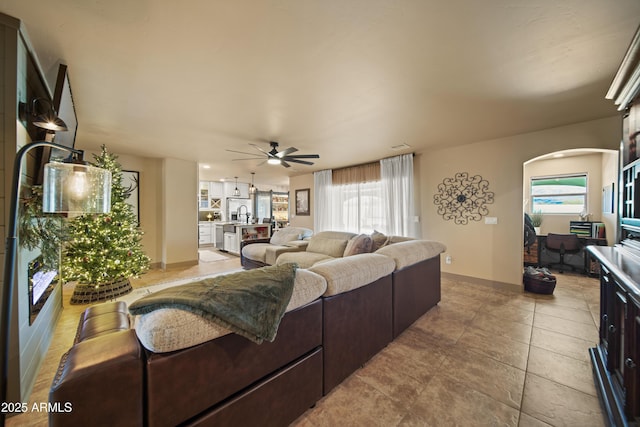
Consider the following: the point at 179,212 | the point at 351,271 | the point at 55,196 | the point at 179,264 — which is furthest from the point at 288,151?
the point at 179,264

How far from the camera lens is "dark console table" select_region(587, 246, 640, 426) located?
1150mm

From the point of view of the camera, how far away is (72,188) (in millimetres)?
1562

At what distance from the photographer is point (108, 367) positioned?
2.64 ft

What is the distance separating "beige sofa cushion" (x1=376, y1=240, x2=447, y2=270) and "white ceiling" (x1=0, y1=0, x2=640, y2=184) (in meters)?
1.57

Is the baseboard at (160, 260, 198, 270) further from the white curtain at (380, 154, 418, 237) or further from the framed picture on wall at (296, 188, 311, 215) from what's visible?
the white curtain at (380, 154, 418, 237)

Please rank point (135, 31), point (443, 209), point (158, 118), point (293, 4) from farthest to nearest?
point (443, 209)
point (158, 118)
point (135, 31)
point (293, 4)

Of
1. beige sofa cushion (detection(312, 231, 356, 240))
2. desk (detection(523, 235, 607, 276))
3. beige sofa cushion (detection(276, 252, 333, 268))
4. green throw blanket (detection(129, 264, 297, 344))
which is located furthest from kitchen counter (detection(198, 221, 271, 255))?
desk (detection(523, 235, 607, 276))

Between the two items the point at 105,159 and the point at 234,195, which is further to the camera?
the point at 234,195

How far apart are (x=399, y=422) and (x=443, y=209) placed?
386 centimetres

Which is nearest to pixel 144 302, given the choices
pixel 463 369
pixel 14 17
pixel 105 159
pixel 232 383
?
pixel 232 383

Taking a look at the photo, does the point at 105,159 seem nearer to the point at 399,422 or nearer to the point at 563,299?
the point at 399,422

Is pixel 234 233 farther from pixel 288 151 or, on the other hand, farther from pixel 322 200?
pixel 288 151

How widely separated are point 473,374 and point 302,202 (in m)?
5.84

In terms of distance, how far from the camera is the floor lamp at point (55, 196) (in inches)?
47.5
